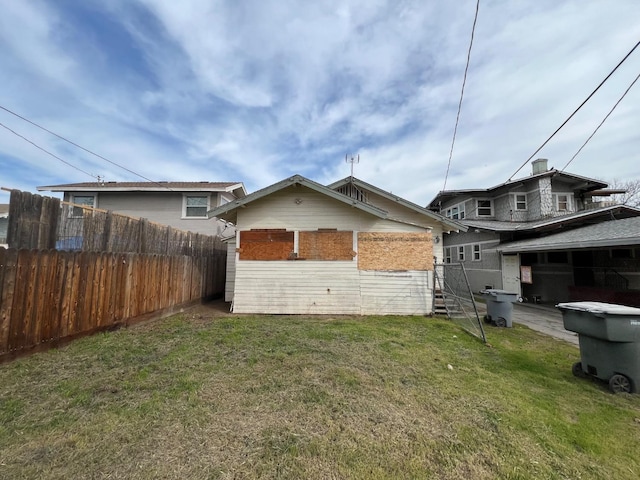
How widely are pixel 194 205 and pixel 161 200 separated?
170cm

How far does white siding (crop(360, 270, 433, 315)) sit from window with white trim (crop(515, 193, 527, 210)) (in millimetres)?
13620

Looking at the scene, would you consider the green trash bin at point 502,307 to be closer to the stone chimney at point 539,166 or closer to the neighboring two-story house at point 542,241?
the neighboring two-story house at point 542,241

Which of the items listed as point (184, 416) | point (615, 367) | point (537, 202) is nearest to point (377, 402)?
point (184, 416)

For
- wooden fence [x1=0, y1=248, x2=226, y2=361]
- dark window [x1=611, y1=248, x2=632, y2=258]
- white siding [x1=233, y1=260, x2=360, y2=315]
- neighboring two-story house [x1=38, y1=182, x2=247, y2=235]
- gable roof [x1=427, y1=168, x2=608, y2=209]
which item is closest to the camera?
wooden fence [x1=0, y1=248, x2=226, y2=361]

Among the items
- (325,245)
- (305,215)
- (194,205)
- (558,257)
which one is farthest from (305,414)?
(558,257)

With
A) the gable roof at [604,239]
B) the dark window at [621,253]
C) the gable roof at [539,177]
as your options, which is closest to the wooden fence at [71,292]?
the gable roof at [604,239]

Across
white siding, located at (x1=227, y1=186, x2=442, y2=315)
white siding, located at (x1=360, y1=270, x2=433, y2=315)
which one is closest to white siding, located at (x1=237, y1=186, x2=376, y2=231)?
white siding, located at (x1=227, y1=186, x2=442, y2=315)

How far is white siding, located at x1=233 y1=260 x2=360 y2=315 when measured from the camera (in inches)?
367

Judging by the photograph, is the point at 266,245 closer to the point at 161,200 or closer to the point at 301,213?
the point at 301,213

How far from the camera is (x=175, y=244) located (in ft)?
29.3

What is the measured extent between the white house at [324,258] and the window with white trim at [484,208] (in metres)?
12.9

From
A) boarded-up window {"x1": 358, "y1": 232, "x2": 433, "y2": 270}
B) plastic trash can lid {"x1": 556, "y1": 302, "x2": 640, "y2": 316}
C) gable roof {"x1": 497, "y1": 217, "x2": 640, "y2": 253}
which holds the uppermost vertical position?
gable roof {"x1": 497, "y1": 217, "x2": 640, "y2": 253}

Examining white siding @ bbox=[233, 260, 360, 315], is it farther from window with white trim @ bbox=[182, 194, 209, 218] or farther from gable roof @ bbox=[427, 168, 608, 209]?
gable roof @ bbox=[427, 168, 608, 209]

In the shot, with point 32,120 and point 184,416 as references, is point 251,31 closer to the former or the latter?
point 32,120
